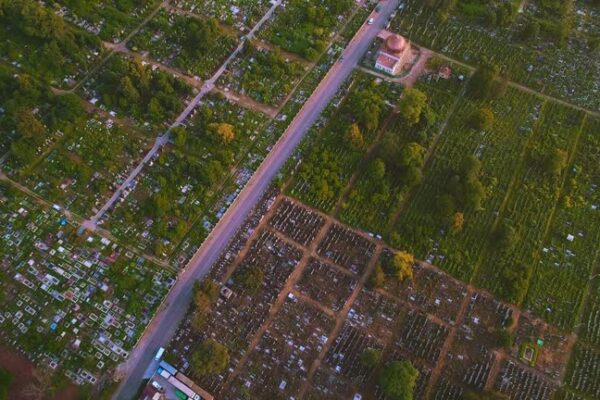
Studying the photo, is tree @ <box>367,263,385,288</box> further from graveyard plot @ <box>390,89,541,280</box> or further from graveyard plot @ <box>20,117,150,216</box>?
graveyard plot @ <box>20,117,150,216</box>

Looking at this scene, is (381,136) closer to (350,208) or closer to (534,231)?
(350,208)

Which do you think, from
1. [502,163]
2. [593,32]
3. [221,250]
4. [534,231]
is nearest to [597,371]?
[534,231]

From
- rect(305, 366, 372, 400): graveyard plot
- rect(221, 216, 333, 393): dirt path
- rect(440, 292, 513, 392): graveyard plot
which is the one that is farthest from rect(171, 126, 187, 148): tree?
rect(440, 292, 513, 392): graveyard plot

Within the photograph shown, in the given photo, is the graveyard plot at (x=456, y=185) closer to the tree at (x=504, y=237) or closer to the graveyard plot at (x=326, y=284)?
the tree at (x=504, y=237)

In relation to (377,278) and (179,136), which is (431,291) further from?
(179,136)

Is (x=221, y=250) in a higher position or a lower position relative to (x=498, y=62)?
lower

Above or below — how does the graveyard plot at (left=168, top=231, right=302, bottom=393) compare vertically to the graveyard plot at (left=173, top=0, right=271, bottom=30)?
below
